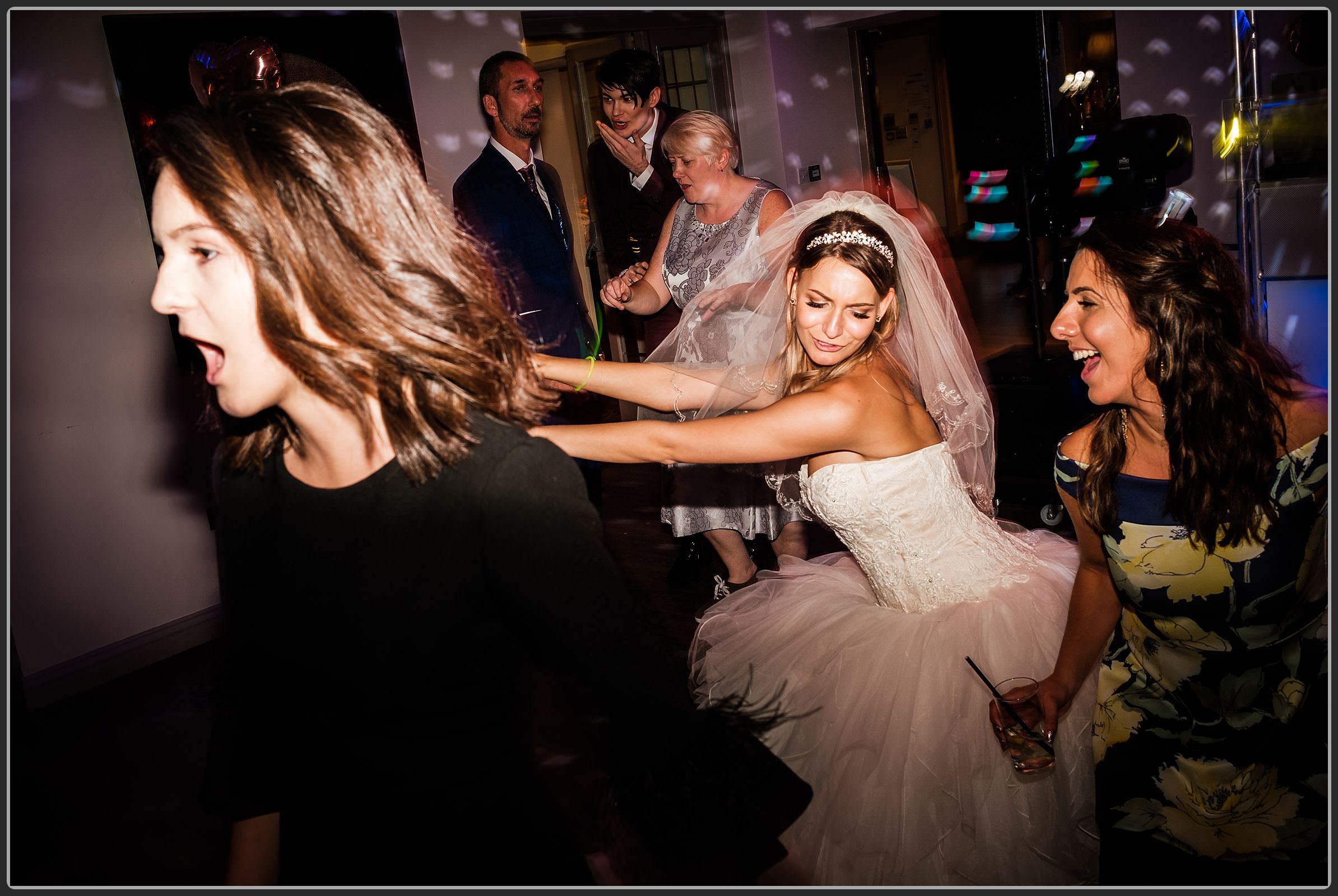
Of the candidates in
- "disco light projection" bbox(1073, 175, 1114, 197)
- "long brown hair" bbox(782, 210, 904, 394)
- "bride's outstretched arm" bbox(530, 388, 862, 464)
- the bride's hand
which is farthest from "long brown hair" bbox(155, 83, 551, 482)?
"disco light projection" bbox(1073, 175, 1114, 197)

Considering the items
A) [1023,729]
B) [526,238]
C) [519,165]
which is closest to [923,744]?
[1023,729]

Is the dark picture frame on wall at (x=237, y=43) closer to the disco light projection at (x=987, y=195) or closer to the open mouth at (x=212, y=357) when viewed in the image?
the open mouth at (x=212, y=357)

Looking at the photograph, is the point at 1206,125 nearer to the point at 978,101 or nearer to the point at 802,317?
the point at 978,101

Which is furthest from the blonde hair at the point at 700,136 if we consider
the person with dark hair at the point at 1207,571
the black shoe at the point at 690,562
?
the person with dark hair at the point at 1207,571

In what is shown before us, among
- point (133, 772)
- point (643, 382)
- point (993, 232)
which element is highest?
point (993, 232)

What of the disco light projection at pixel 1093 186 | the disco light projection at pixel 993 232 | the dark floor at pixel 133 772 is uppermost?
the disco light projection at pixel 1093 186

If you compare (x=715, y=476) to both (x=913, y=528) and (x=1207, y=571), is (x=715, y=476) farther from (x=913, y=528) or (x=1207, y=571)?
(x=1207, y=571)

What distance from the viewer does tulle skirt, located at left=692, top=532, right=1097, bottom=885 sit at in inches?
68.2

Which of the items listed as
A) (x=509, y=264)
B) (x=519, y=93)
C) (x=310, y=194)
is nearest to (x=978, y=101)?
(x=519, y=93)

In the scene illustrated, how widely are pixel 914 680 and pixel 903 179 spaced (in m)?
9.77

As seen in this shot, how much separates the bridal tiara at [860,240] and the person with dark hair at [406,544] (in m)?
1.20

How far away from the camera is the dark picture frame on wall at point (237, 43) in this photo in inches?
128

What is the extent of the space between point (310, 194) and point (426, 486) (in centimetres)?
29

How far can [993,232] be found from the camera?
10453 mm
